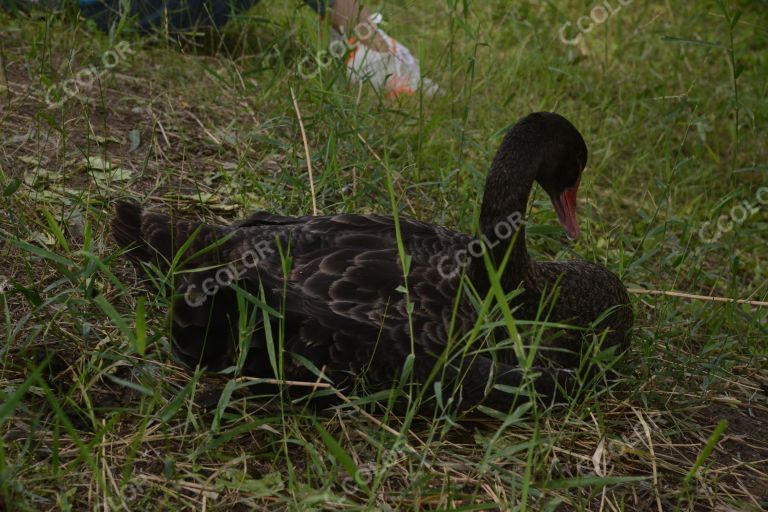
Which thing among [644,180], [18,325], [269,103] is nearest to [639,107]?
[644,180]

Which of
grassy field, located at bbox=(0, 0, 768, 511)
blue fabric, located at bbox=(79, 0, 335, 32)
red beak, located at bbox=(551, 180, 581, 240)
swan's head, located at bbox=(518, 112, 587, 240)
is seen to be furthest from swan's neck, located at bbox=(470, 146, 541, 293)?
blue fabric, located at bbox=(79, 0, 335, 32)

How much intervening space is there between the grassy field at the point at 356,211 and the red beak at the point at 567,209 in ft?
1.13

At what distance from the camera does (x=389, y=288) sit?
8.81 feet

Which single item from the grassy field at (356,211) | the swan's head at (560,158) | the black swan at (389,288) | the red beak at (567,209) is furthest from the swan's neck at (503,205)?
the grassy field at (356,211)

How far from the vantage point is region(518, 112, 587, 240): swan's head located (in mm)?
2914

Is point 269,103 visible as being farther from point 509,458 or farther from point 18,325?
point 509,458

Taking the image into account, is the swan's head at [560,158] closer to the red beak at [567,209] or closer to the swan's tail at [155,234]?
the red beak at [567,209]

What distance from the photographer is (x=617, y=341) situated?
3010 millimetres

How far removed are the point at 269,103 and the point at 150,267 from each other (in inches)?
76.8

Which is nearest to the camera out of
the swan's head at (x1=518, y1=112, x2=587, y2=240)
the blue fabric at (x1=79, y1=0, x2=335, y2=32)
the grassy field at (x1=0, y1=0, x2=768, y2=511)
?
the grassy field at (x1=0, y1=0, x2=768, y2=511)

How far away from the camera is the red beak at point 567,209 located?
10.5ft

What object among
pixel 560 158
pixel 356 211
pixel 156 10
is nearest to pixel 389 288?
pixel 560 158

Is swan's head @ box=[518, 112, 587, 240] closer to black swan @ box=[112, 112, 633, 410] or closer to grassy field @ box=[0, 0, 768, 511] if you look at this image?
black swan @ box=[112, 112, 633, 410]

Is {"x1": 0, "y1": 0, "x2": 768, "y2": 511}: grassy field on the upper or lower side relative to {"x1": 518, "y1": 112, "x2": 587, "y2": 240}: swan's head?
lower
